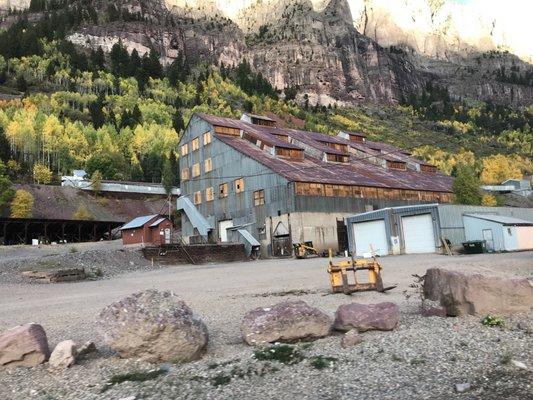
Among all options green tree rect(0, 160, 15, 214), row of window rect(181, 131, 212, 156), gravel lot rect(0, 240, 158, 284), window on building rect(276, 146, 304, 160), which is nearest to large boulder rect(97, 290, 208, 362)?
gravel lot rect(0, 240, 158, 284)

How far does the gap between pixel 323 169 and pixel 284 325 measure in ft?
145

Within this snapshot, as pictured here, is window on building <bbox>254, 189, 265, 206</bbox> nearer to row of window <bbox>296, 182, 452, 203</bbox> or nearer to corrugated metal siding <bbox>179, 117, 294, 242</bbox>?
corrugated metal siding <bbox>179, 117, 294, 242</bbox>

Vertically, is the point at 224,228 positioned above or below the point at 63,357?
above

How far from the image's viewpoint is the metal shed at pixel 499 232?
41.4 meters

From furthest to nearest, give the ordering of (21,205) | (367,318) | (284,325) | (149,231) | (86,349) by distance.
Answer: (21,205) → (149,231) → (367,318) → (284,325) → (86,349)

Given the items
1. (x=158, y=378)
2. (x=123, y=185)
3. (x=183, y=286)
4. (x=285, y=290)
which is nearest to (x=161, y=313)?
(x=158, y=378)

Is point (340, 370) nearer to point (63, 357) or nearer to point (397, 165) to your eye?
point (63, 357)

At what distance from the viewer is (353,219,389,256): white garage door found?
1700 inches

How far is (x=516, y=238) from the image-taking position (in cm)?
4222

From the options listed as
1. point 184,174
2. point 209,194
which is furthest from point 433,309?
point 184,174

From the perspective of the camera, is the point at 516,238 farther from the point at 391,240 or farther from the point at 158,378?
the point at 158,378

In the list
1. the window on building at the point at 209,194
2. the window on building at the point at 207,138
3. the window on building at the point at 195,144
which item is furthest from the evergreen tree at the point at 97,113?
the window on building at the point at 209,194

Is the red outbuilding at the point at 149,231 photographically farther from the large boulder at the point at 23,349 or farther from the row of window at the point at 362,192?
the large boulder at the point at 23,349

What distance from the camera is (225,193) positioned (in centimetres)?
5466
